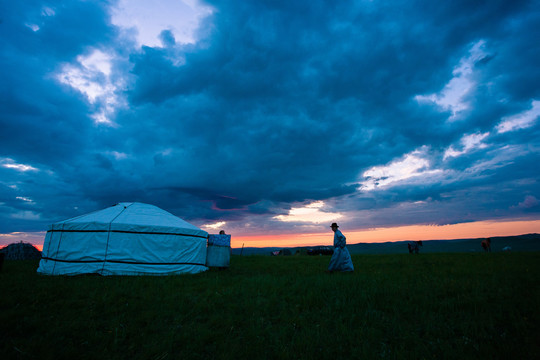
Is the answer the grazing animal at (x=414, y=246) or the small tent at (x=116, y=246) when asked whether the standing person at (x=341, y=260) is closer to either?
the small tent at (x=116, y=246)

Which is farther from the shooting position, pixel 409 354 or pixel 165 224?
pixel 165 224

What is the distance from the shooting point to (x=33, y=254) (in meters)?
21.2

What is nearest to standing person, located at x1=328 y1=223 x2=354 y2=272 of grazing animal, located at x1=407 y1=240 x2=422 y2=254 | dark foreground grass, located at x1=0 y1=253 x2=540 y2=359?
dark foreground grass, located at x1=0 y1=253 x2=540 y2=359

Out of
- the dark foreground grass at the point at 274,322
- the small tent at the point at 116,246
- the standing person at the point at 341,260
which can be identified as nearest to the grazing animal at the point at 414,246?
the standing person at the point at 341,260

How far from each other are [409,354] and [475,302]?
130 inches

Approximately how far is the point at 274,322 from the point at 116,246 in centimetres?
894

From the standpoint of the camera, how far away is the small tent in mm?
10781

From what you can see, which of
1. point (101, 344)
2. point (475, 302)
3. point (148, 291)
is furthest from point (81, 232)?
point (475, 302)

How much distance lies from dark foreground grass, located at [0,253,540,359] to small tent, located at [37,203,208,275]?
131 inches

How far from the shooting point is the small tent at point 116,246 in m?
10.8

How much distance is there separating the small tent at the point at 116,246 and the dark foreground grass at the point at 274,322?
11.0 ft

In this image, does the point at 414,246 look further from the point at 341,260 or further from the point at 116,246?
the point at 116,246

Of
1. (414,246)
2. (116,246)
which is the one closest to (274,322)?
(116,246)

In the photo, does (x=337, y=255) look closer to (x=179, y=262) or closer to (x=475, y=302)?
(x=475, y=302)
